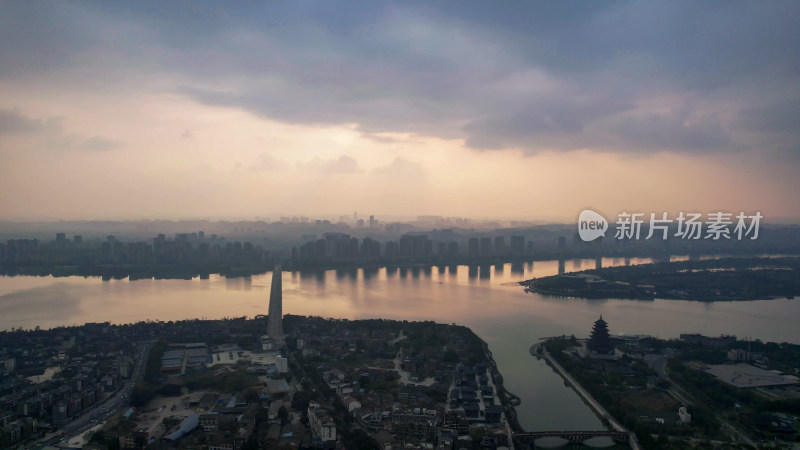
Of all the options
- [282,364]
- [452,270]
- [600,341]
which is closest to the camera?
[282,364]

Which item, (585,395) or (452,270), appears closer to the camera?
(585,395)

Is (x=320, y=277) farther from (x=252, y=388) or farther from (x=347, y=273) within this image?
(x=252, y=388)

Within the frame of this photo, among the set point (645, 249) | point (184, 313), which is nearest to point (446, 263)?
point (645, 249)

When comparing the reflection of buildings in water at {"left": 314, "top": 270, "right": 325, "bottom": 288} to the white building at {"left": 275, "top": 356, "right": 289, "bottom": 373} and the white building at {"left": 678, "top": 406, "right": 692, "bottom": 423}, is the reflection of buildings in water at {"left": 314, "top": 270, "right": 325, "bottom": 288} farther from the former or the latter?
the white building at {"left": 678, "top": 406, "right": 692, "bottom": 423}

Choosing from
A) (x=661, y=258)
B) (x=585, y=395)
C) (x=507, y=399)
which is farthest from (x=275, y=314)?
(x=661, y=258)

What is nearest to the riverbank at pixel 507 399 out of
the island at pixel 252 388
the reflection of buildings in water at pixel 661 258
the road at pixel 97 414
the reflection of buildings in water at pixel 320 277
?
the island at pixel 252 388

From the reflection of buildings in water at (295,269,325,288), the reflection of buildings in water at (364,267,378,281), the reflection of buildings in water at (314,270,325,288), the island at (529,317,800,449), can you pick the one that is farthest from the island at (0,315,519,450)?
the reflection of buildings in water at (364,267,378,281)

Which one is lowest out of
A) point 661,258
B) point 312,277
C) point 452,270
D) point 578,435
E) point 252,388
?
point 578,435

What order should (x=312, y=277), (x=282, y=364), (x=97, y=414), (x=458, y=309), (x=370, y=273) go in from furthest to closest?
(x=370, y=273) → (x=312, y=277) → (x=458, y=309) → (x=282, y=364) → (x=97, y=414)
